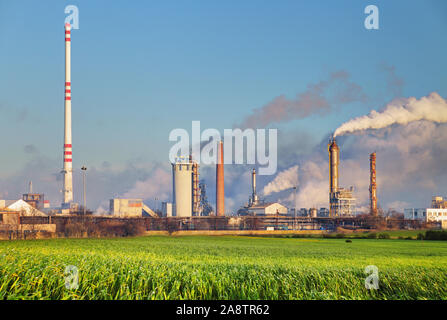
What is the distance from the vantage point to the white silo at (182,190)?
110m

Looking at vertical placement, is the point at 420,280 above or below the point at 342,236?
above

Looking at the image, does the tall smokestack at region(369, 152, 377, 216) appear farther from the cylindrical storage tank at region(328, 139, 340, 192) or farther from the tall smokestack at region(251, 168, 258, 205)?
the tall smokestack at region(251, 168, 258, 205)

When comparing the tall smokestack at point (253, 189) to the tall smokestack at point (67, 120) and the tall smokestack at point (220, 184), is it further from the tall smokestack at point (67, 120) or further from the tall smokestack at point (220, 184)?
the tall smokestack at point (67, 120)

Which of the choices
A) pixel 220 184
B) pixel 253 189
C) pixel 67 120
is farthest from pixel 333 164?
pixel 67 120

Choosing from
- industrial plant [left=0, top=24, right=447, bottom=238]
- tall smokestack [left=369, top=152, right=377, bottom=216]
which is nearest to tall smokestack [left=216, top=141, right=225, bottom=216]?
industrial plant [left=0, top=24, right=447, bottom=238]

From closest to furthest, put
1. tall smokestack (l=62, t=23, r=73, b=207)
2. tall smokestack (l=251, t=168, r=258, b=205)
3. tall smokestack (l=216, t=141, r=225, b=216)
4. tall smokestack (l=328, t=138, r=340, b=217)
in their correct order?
tall smokestack (l=62, t=23, r=73, b=207) → tall smokestack (l=216, t=141, r=225, b=216) → tall smokestack (l=328, t=138, r=340, b=217) → tall smokestack (l=251, t=168, r=258, b=205)

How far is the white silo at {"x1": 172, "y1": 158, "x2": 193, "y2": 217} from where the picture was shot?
110m

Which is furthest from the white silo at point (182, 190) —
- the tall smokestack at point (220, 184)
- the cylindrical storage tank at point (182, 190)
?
the tall smokestack at point (220, 184)

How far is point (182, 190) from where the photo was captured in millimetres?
110375

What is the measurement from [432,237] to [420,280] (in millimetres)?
49718

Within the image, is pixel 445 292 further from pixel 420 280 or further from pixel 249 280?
pixel 249 280

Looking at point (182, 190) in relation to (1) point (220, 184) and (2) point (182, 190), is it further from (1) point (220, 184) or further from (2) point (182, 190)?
(1) point (220, 184)
